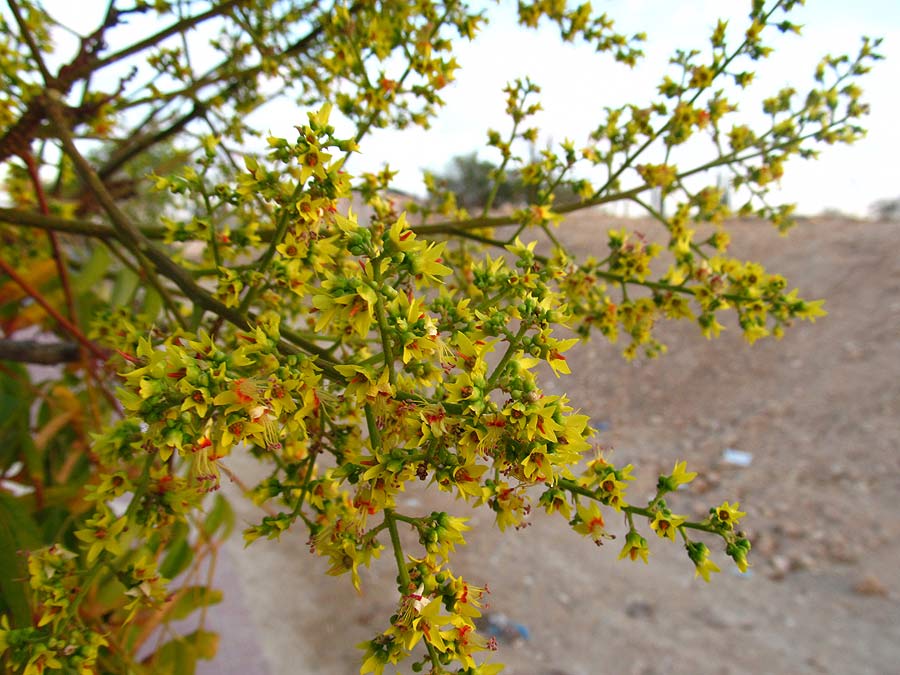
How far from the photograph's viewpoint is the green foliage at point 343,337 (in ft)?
1.98

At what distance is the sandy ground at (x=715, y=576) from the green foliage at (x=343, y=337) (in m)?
1.47

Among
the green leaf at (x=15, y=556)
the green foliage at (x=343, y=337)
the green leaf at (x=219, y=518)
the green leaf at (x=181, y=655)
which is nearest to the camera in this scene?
the green foliage at (x=343, y=337)

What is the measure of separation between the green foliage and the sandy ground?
1.47 m

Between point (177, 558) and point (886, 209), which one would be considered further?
point (886, 209)

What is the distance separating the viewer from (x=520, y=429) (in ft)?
1.89

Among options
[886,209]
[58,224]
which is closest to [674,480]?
[58,224]

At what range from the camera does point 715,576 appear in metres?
3.41

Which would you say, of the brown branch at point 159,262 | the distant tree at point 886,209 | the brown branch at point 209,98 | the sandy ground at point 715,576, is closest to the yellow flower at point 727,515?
the brown branch at point 159,262

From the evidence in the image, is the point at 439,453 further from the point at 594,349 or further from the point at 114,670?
the point at 594,349

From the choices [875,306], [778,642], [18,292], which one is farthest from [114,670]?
[875,306]

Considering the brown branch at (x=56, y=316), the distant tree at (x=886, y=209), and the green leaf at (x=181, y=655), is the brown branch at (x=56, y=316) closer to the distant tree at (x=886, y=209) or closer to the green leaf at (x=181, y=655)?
the green leaf at (x=181, y=655)

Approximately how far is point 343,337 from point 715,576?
327cm

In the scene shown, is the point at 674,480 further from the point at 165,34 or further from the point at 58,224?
the point at 165,34

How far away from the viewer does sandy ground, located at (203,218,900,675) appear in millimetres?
2828
